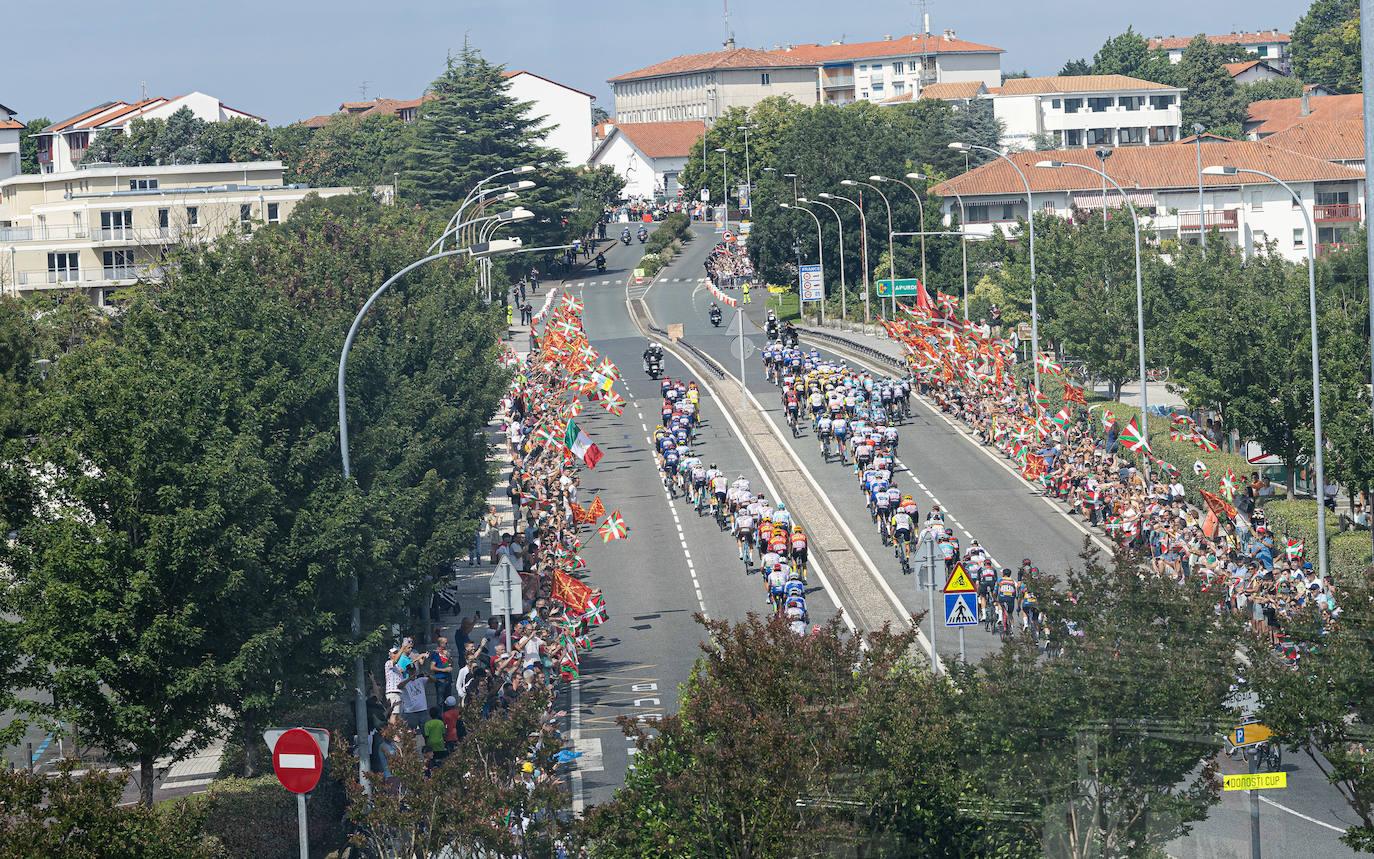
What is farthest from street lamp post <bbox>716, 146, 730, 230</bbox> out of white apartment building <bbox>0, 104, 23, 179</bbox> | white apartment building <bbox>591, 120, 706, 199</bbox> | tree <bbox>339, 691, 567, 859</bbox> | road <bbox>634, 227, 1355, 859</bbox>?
tree <bbox>339, 691, 567, 859</bbox>

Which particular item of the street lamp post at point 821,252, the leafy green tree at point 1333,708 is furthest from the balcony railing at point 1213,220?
the leafy green tree at point 1333,708

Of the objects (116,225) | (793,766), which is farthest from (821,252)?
(793,766)

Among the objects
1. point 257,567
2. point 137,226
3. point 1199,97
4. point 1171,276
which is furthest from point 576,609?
point 1199,97

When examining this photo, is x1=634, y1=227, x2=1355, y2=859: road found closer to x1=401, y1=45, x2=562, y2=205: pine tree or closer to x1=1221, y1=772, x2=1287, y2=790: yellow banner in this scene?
x1=1221, y1=772, x2=1287, y2=790: yellow banner

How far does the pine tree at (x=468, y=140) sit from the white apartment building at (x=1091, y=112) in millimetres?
41991

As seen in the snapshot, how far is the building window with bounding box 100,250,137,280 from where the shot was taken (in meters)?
92.8

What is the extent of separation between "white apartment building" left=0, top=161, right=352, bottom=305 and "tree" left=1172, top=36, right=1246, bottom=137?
72373mm

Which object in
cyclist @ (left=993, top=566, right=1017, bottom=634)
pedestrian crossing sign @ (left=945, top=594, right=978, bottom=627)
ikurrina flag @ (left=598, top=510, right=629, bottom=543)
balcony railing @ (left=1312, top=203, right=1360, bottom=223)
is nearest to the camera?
pedestrian crossing sign @ (left=945, top=594, right=978, bottom=627)

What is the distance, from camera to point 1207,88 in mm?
141750

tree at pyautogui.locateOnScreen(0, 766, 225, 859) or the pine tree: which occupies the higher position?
the pine tree

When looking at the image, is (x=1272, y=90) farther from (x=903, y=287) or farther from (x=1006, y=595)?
(x=1006, y=595)

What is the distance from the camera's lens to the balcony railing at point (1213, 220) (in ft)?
313

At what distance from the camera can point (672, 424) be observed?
52344 mm

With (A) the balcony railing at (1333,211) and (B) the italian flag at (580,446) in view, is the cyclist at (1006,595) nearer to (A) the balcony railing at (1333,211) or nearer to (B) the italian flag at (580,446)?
(B) the italian flag at (580,446)
